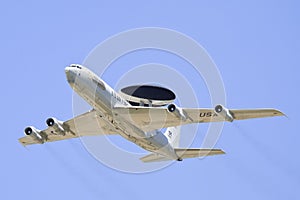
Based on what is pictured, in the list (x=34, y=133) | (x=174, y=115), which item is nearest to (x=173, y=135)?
(x=174, y=115)

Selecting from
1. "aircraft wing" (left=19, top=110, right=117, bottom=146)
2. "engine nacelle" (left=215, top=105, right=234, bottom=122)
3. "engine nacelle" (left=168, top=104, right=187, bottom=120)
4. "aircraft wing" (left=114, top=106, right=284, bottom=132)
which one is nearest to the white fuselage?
"aircraft wing" (left=114, top=106, right=284, bottom=132)

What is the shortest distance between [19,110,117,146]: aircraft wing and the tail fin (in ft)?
23.9

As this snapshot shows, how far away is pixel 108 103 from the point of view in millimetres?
80625

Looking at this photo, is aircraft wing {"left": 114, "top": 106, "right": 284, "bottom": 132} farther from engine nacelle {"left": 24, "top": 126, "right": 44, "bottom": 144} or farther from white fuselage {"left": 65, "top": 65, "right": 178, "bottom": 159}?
engine nacelle {"left": 24, "top": 126, "right": 44, "bottom": 144}

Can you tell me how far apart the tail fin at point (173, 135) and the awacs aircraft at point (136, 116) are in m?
0.26

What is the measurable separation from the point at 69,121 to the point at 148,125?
1062 cm

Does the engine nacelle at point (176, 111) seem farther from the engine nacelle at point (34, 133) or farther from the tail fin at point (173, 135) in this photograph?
the engine nacelle at point (34, 133)

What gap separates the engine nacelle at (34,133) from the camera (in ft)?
297

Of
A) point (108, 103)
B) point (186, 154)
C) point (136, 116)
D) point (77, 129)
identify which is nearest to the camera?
point (108, 103)

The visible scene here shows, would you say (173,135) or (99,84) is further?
(173,135)

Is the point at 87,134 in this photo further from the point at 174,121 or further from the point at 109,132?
the point at 174,121

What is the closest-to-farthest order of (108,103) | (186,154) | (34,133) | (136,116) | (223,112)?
(223,112) → (108,103) → (136,116) → (186,154) → (34,133)

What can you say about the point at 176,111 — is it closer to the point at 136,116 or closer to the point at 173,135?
the point at 136,116

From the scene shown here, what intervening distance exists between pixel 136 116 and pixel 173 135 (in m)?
13.0
